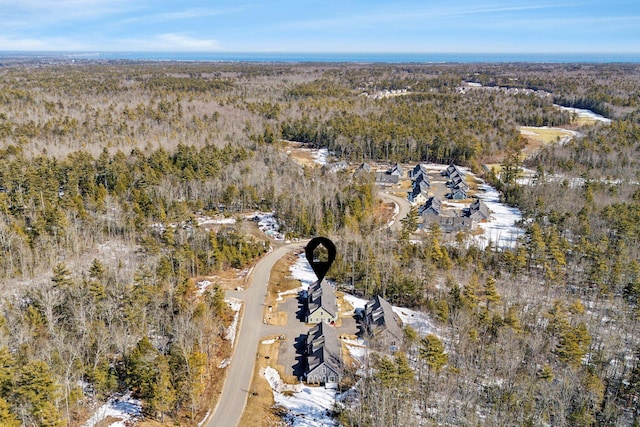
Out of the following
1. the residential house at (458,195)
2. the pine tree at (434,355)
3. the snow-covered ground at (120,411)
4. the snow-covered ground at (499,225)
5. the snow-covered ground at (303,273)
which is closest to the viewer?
the snow-covered ground at (120,411)

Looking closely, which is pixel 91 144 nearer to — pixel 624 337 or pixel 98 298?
pixel 98 298

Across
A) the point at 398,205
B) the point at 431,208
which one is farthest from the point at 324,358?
the point at 398,205

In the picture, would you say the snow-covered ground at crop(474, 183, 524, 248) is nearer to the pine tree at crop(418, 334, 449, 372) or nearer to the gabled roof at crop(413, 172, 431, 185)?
the gabled roof at crop(413, 172, 431, 185)

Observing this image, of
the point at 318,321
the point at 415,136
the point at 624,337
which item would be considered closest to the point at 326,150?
the point at 415,136

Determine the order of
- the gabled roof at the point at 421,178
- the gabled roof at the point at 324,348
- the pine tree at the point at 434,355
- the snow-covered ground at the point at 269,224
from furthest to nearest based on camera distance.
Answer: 1. the gabled roof at the point at 421,178
2. the snow-covered ground at the point at 269,224
3. the gabled roof at the point at 324,348
4. the pine tree at the point at 434,355

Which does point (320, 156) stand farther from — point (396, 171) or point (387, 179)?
point (387, 179)

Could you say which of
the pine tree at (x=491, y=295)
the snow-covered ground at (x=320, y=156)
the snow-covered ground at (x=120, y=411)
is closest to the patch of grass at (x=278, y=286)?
the snow-covered ground at (x=120, y=411)

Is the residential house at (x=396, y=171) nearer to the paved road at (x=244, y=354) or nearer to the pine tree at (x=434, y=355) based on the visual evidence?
the paved road at (x=244, y=354)
